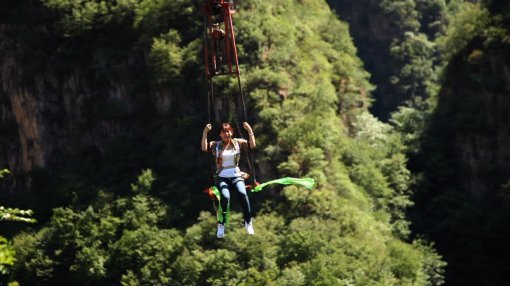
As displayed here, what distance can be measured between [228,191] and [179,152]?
41646mm

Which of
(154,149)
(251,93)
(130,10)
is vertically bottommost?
(154,149)

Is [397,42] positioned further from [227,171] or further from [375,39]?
[227,171]

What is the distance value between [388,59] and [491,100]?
43.5 m

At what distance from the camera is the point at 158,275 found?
172 feet

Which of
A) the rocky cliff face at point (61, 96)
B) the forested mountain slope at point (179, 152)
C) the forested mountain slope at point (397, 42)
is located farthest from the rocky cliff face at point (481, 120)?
the forested mountain slope at point (397, 42)

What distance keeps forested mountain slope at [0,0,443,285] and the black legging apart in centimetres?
2819

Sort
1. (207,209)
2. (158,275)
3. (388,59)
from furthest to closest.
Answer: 1. (388,59)
2. (207,209)
3. (158,275)

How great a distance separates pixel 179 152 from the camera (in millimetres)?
61500

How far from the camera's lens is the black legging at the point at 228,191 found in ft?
65.1

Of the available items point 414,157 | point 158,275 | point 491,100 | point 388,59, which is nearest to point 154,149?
point 158,275

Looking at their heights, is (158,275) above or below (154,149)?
below

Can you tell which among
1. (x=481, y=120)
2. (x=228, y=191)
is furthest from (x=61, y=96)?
(x=228, y=191)

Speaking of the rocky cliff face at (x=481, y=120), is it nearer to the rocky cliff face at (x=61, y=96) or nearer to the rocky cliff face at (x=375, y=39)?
the rocky cliff face at (x=61, y=96)

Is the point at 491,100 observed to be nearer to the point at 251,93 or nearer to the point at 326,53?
the point at 326,53
